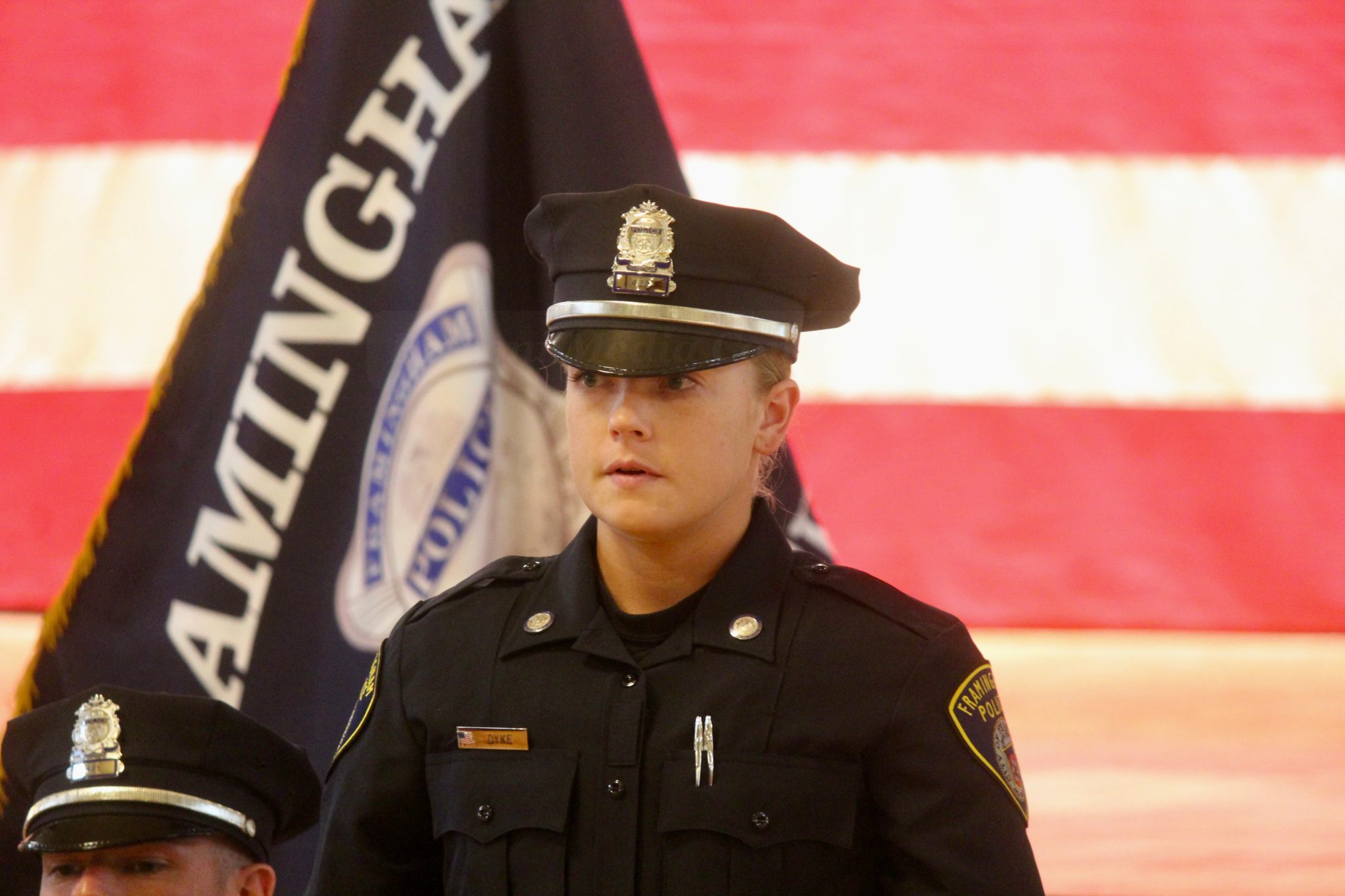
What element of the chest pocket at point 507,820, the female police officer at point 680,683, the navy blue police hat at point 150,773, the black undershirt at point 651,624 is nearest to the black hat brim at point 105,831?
the navy blue police hat at point 150,773

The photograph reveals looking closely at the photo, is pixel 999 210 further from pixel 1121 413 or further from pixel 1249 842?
pixel 1249 842

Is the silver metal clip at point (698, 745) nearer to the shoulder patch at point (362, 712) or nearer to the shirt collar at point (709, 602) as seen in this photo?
the shirt collar at point (709, 602)

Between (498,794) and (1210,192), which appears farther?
(1210,192)

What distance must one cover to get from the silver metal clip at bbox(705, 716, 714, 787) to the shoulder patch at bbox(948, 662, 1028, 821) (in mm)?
143

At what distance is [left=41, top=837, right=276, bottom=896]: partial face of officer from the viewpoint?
1054 millimetres

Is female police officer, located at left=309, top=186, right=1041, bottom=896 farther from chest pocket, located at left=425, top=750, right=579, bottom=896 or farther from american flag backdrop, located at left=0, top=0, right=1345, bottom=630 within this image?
american flag backdrop, located at left=0, top=0, right=1345, bottom=630

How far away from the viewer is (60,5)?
6.28 ft

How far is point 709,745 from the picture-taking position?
88 cm

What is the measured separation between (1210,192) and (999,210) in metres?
0.25

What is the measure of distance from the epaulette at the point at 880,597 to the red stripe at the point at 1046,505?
801 mm

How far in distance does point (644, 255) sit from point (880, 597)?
26 centimetres

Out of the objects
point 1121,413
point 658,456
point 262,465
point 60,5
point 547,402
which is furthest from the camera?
point 60,5

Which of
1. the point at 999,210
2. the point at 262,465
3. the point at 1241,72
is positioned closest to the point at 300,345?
the point at 262,465

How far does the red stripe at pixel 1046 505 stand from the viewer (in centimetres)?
172
